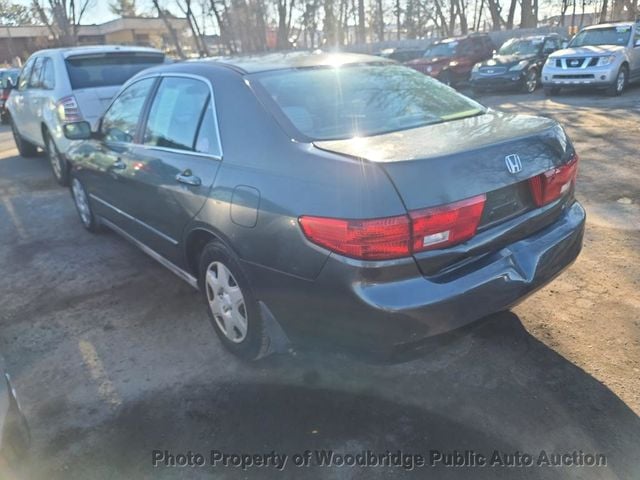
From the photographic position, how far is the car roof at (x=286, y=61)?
127 inches

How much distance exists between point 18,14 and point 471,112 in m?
59.9

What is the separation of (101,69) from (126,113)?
3.79m

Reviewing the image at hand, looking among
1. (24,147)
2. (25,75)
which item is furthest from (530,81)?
(24,147)

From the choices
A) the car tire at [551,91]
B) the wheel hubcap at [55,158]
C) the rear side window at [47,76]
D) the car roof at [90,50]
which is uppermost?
the car roof at [90,50]

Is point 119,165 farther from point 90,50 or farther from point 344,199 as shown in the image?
point 90,50

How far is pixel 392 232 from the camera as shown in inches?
86.0

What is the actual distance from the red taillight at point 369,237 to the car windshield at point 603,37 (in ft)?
44.9

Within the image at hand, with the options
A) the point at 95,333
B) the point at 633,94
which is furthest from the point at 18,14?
the point at 95,333

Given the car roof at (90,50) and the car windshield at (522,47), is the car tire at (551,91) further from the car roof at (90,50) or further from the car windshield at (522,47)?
the car roof at (90,50)

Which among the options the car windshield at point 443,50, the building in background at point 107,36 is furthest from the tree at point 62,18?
the car windshield at point 443,50

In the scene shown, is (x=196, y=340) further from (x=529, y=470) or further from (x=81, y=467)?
(x=529, y=470)

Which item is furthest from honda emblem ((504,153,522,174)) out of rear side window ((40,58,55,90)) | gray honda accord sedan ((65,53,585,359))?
rear side window ((40,58,55,90))

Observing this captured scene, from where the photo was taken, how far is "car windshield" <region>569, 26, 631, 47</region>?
13.1 m

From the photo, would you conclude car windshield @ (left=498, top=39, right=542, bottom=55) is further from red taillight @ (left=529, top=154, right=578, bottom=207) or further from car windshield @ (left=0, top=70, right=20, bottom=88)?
car windshield @ (left=0, top=70, right=20, bottom=88)
